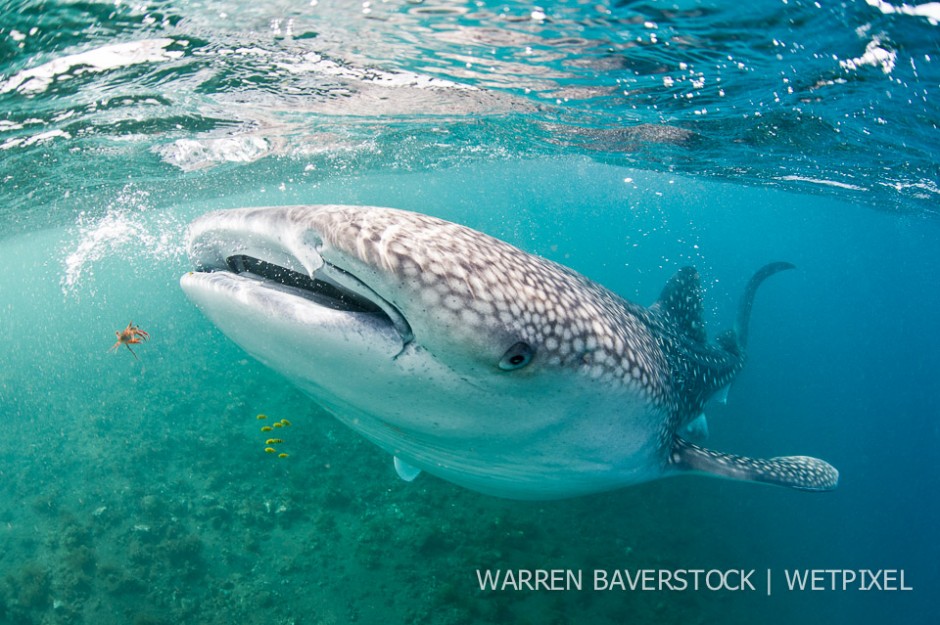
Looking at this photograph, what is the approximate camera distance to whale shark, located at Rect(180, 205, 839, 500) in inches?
68.3

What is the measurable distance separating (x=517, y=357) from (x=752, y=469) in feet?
12.0

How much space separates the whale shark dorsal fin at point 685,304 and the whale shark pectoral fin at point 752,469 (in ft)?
7.07

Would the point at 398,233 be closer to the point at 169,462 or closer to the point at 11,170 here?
the point at 169,462

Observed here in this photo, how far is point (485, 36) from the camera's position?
671cm

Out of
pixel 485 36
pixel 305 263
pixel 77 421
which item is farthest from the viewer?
pixel 77 421

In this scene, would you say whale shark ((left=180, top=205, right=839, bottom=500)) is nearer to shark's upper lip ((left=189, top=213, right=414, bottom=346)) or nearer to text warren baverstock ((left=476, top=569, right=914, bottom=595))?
shark's upper lip ((left=189, top=213, right=414, bottom=346))

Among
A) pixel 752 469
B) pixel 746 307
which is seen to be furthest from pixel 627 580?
pixel 746 307

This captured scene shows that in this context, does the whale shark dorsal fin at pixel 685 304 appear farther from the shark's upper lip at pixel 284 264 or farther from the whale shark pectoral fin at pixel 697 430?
the shark's upper lip at pixel 284 264

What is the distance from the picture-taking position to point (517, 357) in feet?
6.59

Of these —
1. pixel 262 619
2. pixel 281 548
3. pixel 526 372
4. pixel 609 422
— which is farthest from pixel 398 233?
pixel 281 548

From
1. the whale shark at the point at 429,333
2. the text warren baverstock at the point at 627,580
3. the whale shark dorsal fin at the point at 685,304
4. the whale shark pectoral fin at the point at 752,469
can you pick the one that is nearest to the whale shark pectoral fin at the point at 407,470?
the whale shark at the point at 429,333

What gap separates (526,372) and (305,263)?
3.42 feet

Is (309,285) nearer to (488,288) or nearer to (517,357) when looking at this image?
(488,288)

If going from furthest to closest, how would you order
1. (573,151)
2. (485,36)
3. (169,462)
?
(573,151) → (169,462) → (485,36)
